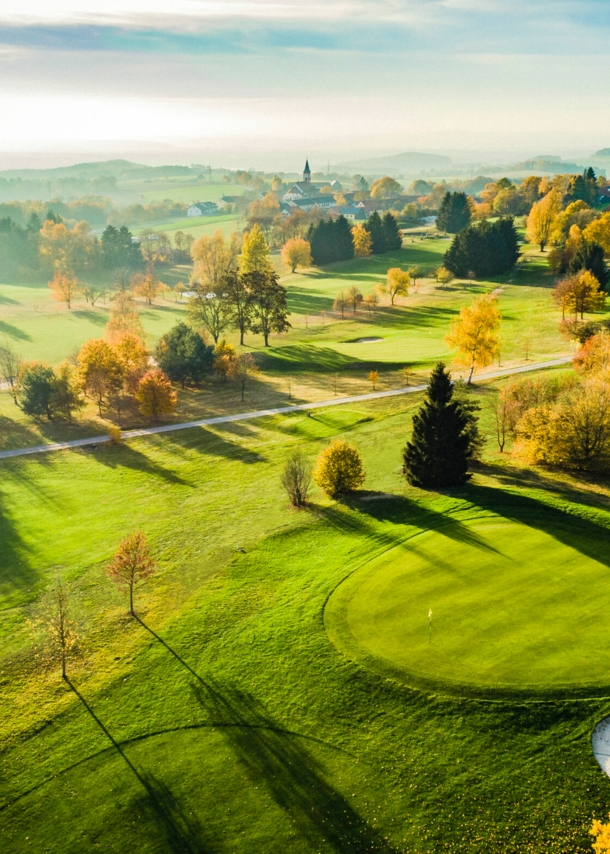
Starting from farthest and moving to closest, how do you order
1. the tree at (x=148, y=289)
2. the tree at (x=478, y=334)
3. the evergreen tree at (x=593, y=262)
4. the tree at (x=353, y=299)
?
the tree at (x=148, y=289), the tree at (x=353, y=299), the evergreen tree at (x=593, y=262), the tree at (x=478, y=334)

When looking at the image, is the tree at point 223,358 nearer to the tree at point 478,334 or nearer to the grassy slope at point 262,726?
the tree at point 478,334

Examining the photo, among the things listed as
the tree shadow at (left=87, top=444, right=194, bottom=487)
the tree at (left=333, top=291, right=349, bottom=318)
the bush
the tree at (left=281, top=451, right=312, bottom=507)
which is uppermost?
the tree at (left=333, top=291, right=349, bottom=318)

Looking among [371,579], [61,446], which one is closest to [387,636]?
[371,579]

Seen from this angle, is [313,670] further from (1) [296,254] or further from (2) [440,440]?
(1) [296,254]

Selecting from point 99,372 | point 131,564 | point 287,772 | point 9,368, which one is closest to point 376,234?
point 9,368

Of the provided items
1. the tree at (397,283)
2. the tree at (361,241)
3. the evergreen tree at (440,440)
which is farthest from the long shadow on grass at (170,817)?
the tree at (361,241)

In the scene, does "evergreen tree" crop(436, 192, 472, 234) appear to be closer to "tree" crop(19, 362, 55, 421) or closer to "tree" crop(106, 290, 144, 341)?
"tree" crop(106, 290, 144, 341)

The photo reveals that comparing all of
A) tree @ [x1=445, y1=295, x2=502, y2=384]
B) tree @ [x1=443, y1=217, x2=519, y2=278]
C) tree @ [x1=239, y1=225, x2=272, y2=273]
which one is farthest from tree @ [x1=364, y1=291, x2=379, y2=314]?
tree @ [x1=445, y1=295, x2=502, y2=384]
